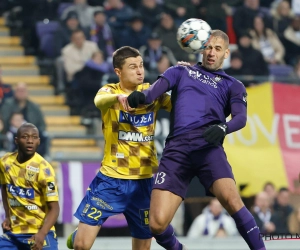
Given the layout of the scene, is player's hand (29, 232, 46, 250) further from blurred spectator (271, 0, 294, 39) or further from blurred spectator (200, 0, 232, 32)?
blurred spectator (271, 0, 294, 39)

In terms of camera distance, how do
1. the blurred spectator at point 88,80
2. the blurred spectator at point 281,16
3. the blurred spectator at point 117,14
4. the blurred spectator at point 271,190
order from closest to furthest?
the blurred spectator at point 271,190 → the blurred spectator at point 88,80 → the blurred spectator at point 117,14 → the blurred spectator at point 281,16

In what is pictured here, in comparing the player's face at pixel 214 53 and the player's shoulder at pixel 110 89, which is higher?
the player's face at pixel 214 53

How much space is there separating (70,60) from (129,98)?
23.9ft

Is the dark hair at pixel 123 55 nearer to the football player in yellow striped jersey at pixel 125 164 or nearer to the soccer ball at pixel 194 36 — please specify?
the football player in yellow striped jersey at pixel 125 164

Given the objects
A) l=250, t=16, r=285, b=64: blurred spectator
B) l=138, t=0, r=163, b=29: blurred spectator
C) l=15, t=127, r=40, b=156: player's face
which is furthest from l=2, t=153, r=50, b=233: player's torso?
l=250, t=16, r=285, b=64: blurred spectator

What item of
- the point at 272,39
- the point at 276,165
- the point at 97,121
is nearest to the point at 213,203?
the point at 276,165

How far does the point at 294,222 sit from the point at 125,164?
18.6 feet

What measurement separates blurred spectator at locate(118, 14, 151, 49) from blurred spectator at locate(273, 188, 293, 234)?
3.74 metres

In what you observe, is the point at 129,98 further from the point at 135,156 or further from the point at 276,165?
the point at 276,165

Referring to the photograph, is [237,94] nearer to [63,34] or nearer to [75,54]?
[75,54]

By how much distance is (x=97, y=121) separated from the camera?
15.0 metres

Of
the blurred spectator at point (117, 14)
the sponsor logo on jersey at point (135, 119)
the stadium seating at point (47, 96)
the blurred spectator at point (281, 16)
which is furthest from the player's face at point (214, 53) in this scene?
the blurred spectator at point (281, 16)

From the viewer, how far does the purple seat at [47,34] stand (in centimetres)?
1591

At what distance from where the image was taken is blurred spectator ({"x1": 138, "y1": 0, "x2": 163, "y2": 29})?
55.4 ft
